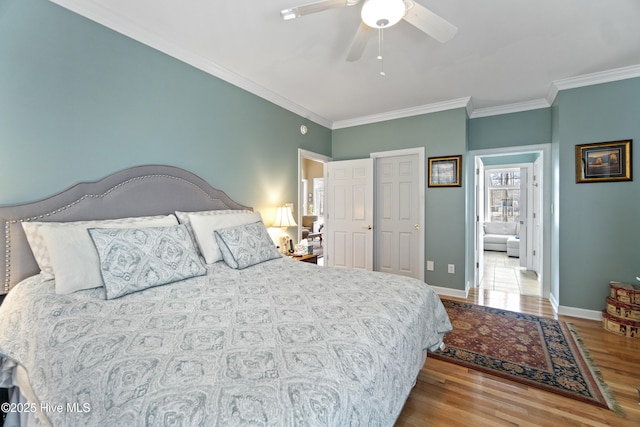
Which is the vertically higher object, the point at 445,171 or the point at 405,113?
the point at 405,113

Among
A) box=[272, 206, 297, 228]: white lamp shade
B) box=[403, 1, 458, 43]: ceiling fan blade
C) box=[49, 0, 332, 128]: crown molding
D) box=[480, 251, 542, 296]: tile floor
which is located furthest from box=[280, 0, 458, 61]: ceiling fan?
box=[480, 251, 542, 296]: tile floor

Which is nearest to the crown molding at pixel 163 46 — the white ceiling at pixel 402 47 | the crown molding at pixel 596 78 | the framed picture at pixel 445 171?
the white ceiling at pixel 402 47

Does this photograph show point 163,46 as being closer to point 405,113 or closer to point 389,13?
point 389,13

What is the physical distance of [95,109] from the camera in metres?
2.01

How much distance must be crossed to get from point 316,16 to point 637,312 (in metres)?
3.86

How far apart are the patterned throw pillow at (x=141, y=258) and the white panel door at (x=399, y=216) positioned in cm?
312

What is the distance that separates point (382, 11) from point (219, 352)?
6.25 ft

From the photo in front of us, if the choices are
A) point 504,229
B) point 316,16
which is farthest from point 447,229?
point 504,229

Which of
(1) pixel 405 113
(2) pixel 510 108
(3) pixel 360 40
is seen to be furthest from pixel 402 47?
(2) pixel 510 108

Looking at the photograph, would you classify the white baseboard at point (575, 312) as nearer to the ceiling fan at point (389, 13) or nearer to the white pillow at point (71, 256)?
the ceiling fan at point (389, 13)

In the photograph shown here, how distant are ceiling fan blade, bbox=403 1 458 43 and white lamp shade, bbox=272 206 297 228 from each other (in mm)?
2329

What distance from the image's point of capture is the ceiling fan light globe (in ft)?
5.18

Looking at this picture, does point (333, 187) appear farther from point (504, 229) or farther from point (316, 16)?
point (504, 229)

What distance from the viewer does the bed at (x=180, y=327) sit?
0.78 meters
